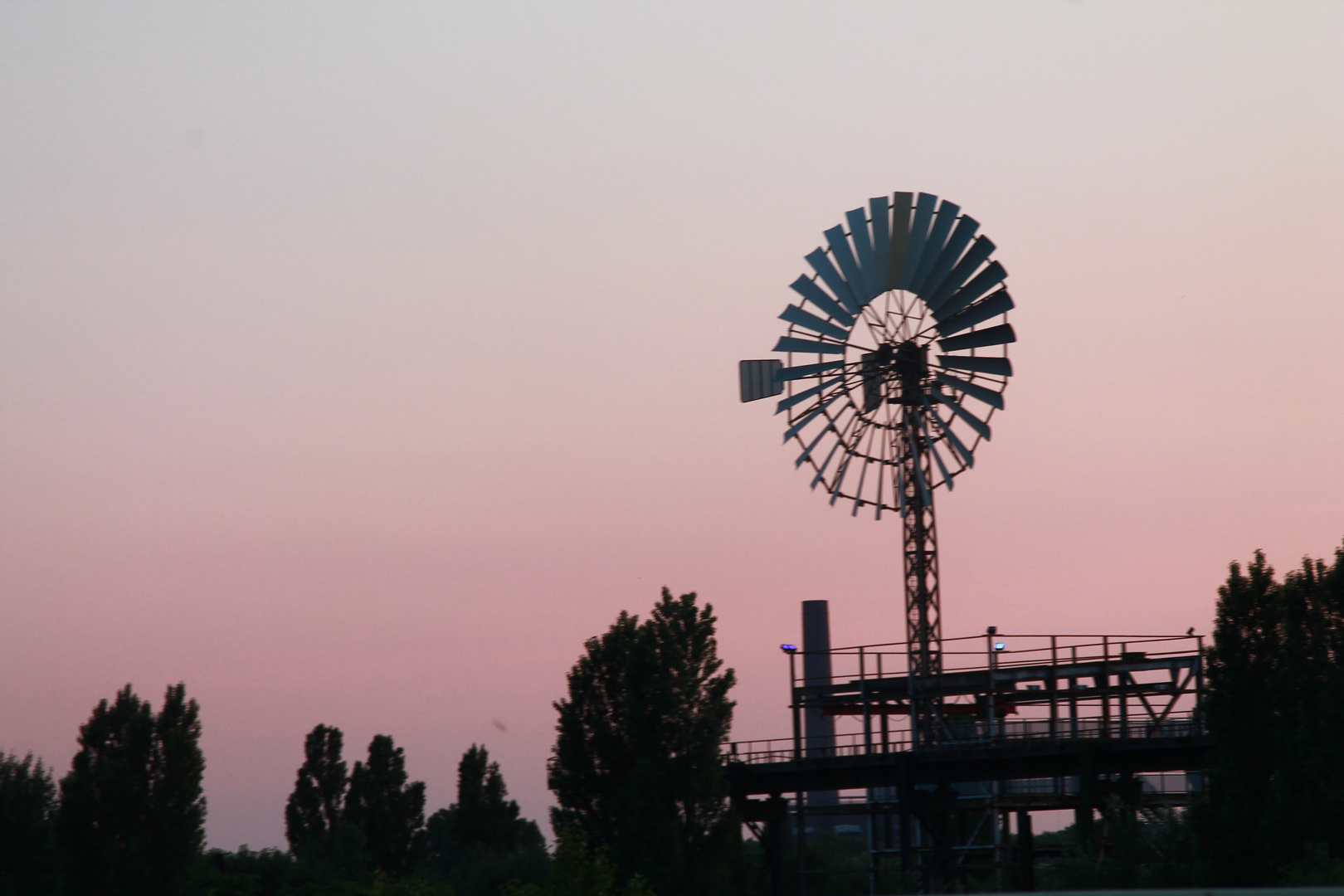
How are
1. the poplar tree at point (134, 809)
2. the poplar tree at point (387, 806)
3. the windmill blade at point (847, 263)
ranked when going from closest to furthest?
the poplar tree at point (134, 809), the windmill blade at point (847, 263), the poplar tree at point (387, 806)

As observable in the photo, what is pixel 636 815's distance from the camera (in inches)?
1927

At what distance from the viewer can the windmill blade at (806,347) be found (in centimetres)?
6388

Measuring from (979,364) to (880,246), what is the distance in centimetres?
635

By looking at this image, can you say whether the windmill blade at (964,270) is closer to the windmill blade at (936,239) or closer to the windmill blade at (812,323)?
the windmill blade at (936,239)

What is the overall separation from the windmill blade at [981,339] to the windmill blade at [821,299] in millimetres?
4310

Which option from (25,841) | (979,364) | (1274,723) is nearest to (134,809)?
(25,841)

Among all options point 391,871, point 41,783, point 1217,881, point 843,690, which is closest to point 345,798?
point 391,871

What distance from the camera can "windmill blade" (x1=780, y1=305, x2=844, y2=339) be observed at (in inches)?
2507

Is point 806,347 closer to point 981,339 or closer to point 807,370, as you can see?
point 807,370

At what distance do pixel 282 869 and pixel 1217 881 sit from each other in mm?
56471

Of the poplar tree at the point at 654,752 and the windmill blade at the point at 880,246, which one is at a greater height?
the windmill blade at the point at 880,246

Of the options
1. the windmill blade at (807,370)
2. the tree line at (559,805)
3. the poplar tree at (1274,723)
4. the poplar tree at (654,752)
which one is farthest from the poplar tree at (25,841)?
the poplar tree at (1274,723)

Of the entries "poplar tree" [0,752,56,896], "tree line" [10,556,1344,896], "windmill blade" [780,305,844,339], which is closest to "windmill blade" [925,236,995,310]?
"windmill blade" [780,305,844,339]

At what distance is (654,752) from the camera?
165 ft
